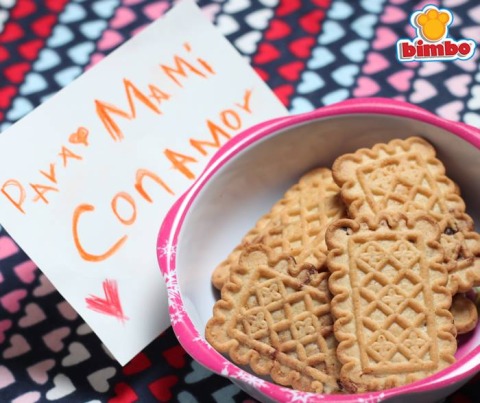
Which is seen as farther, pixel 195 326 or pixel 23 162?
pixel 23 162

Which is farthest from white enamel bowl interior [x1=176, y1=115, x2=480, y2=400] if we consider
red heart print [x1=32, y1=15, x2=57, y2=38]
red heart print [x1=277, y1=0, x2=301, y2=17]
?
red heart print [x1=32, y1=15, x2=57, y2=38]

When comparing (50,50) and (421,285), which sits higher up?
(50,50)

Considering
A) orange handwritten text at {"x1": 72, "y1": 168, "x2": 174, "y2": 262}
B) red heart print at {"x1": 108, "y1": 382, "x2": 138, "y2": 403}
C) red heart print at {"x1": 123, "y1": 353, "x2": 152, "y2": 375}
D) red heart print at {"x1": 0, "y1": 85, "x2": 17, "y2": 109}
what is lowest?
red heart print at {"x1": 108, "y1": 382, "x2": 138, "y2": 403}

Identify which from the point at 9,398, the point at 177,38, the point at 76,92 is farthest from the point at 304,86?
the point at 9,398

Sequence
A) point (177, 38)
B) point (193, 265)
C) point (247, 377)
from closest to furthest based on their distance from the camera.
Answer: point (247, 377), point (193, 265), point (177, 38)

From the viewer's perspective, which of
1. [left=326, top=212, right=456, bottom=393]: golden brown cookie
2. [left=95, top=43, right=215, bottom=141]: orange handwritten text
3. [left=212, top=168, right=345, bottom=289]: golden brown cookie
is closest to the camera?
[left=326, top=212, right=456, bottom=393]: golden brown cookie

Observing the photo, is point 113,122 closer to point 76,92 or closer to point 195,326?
point 76,92

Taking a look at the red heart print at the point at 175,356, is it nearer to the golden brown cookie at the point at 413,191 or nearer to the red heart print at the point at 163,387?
the red heart print at the point at 163,387

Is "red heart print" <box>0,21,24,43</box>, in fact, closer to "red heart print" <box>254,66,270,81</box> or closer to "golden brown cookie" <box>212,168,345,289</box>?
"red heart print" <box>254,66,270,81</box>
